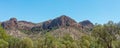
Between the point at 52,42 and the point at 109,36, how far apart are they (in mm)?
32434

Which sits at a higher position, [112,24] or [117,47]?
[112,24]

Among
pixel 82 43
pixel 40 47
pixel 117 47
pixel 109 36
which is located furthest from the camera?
pixel 82 43

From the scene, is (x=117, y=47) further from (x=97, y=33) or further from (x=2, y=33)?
(x=2, y=33)

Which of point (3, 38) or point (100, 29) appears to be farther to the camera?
point (3, 38)

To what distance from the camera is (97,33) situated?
56.4m

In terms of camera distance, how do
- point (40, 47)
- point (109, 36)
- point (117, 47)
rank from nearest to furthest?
point (109, 36), point (117, 47), point (40, 47)

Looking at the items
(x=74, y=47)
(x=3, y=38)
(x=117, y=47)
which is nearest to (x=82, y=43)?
(x=74, y=47)

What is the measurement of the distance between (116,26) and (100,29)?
10.1 ft

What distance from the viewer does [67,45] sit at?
8788cm

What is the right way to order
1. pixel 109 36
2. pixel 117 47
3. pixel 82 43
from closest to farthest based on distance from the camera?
pixel 109 36
pixel 117 47
pixel 82 43

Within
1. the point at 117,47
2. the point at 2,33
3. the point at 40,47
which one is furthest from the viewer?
the point at 40,47

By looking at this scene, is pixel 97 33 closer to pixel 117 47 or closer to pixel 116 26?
pixel 116 26

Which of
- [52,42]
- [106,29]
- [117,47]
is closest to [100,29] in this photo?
[106,29]

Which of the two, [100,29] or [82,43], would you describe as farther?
[82,43]
